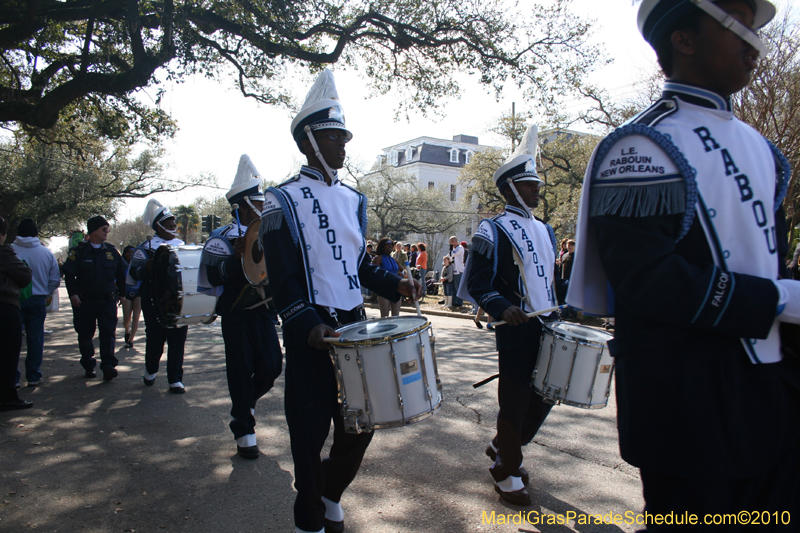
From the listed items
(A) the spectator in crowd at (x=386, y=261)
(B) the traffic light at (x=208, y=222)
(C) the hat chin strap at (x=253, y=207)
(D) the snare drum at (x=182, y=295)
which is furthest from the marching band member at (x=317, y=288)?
(B) the traffic light at (x=208, y=222)

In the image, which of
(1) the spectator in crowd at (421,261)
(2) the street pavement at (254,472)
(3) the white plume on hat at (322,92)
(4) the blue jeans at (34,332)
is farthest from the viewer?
(1) the spectator in crowd at (421,261)

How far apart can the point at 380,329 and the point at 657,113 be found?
5.39ft

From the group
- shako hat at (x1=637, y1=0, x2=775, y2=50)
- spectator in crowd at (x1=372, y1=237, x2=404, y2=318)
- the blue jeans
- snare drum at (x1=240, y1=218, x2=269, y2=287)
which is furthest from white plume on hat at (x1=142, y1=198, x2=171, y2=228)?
shako hat at (x1=637, y1=0, x2=775, y2=50)

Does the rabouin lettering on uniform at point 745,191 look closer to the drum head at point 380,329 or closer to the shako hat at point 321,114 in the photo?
the drum head at point 380,329

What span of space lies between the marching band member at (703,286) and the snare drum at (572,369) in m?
1.89

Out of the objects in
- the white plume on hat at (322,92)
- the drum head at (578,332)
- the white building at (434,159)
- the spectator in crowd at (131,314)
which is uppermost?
the white building at (434,159)

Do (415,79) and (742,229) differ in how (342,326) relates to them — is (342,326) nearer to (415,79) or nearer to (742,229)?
(742,229)

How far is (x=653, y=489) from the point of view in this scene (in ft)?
5.28

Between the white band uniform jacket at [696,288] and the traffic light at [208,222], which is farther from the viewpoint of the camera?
the traffic light at [208,222]

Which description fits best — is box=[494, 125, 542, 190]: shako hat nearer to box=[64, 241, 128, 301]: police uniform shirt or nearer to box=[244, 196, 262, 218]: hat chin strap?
box=[244, 196, 262, 218]: hat chin strap

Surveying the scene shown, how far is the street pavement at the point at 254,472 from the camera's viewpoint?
3.40 m

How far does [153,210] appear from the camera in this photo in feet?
28.5

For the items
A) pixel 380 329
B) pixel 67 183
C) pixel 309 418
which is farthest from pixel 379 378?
pixel 67 183

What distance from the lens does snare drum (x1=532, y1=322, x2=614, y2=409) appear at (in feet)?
11.6
